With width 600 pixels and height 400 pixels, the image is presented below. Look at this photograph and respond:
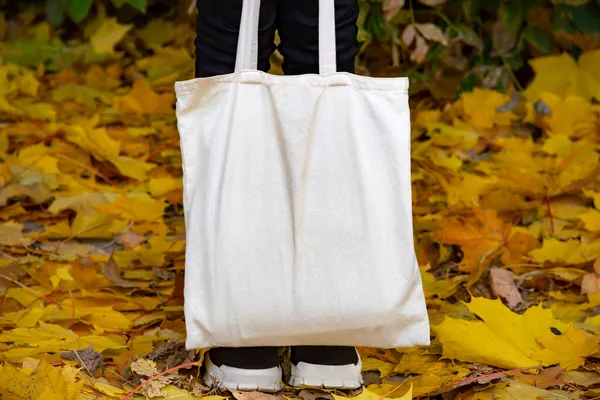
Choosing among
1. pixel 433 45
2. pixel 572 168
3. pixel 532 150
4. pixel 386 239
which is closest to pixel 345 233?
pixel 386 239

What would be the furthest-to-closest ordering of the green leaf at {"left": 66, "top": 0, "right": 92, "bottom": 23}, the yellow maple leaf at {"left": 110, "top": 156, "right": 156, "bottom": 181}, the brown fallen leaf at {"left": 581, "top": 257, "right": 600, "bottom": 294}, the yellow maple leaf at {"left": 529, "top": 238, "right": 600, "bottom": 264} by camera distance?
the green leaf at {"left": 66, "top": 0, "right": 92, "bottom": 23} < the yellow maple leaf at {"left": 110, "top": 156, "right": 156, "bottom": 181} < the yellow maple leaf at {"left": 529, "top": 238, "right": 600, "bottom": 264} < the brown fallen leaf at {"left": 581, "top": 257, "right": 600, "bottom": 294}

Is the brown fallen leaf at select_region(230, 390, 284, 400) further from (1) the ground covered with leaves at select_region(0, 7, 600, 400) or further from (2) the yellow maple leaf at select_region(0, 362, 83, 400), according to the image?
(2) the yellow maple leaf at select_region(0, 362, 83, 400)

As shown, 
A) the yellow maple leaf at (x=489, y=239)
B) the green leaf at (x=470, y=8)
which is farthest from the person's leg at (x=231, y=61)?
the green leaf at (x=470, y=8)

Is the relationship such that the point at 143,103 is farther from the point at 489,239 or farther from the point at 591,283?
the point at 591,283

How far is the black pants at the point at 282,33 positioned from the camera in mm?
1467

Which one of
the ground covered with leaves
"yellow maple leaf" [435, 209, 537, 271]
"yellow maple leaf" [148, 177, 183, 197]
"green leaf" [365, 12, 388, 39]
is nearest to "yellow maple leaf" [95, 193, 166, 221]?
the ground covered with leaves

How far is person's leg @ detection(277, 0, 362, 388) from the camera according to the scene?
1.47 metres

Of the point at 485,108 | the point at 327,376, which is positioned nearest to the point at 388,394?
the point at 327,376

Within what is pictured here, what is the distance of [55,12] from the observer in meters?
3.64

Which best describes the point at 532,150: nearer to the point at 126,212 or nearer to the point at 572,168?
the point at 572,168

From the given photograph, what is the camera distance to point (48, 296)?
1.87 metres

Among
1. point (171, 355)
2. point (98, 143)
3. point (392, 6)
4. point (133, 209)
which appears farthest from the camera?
point (392, 6)

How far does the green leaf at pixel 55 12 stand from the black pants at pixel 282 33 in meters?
2.29

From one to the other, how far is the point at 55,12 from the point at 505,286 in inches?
92.7
